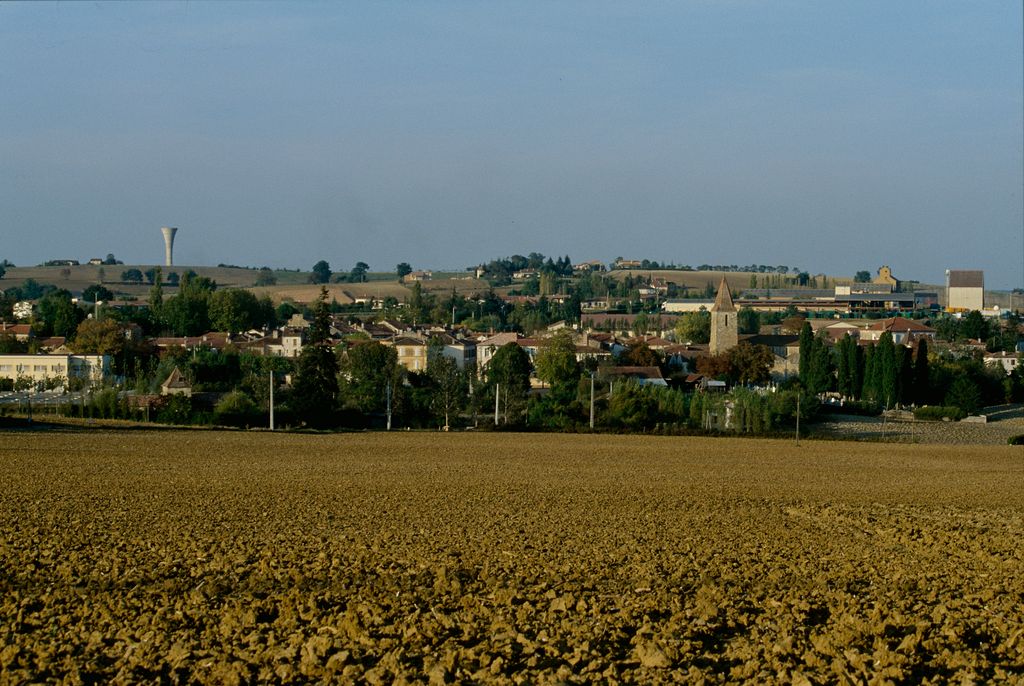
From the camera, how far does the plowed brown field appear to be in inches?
417

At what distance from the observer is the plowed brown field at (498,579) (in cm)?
1059

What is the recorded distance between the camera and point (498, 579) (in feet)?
48.0

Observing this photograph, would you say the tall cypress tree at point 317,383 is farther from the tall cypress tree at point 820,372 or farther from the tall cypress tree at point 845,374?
the tall cypress tree at point 845,374

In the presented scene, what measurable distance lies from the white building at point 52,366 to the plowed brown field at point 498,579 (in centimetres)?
5525

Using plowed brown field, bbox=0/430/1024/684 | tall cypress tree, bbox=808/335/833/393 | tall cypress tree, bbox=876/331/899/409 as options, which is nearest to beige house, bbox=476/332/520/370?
tall cypress tree, bbox=808/335/833/393

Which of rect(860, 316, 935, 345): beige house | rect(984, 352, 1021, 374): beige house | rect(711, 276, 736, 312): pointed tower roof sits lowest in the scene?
rect(984, 352, 1021, 374): beige house

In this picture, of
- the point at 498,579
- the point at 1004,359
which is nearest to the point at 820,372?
the point at 1004,359

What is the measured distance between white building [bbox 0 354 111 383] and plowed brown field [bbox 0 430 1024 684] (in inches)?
2175

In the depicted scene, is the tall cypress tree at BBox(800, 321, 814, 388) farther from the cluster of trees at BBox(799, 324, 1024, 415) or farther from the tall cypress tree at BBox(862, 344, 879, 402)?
the tall cypress tree at BBox(862, 344, 879, 402)

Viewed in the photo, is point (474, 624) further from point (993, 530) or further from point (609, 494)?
point (609, 494)

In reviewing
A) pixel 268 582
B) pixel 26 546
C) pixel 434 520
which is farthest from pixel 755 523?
pixel 26 546

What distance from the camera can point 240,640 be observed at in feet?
37.0

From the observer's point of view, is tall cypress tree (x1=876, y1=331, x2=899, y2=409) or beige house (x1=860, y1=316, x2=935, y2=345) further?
beige house (x1=860, y1=316, x2=935, y2=345)

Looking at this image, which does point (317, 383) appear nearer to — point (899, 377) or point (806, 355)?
point (899, 377)
